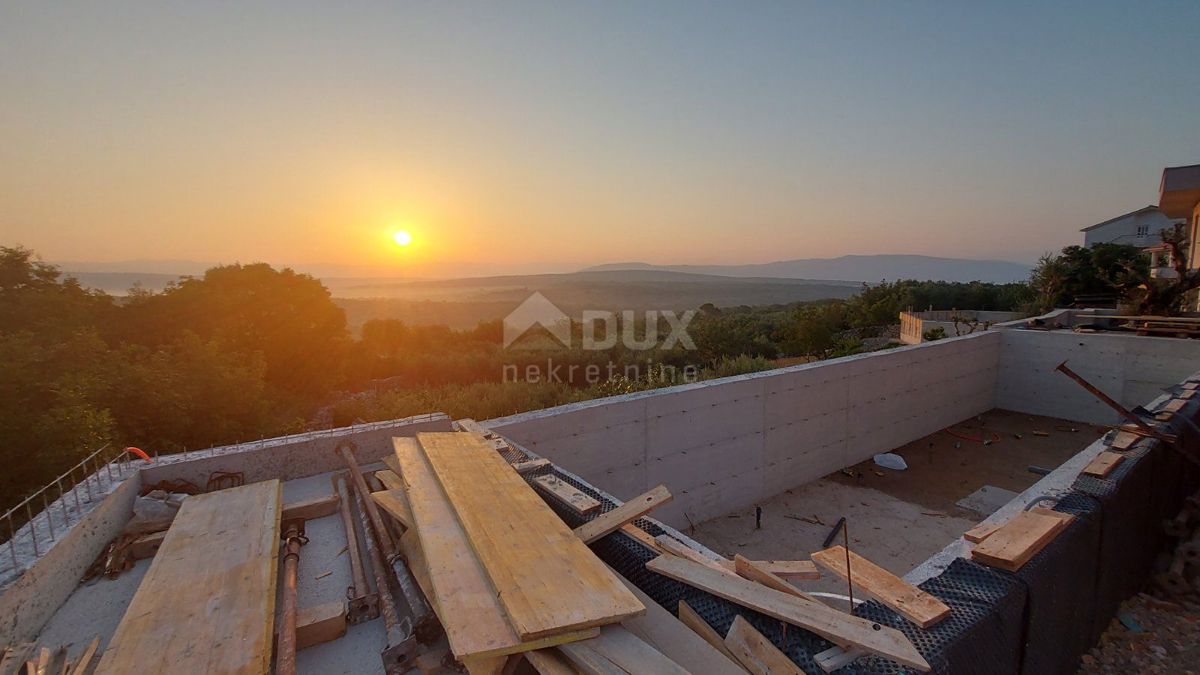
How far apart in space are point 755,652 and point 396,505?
193 centimetres

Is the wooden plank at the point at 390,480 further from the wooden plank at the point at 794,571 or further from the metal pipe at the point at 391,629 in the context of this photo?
the wooden plank at the point at 794,571

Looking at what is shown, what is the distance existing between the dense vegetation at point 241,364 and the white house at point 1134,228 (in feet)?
128

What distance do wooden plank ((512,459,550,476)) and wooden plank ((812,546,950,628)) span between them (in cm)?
158

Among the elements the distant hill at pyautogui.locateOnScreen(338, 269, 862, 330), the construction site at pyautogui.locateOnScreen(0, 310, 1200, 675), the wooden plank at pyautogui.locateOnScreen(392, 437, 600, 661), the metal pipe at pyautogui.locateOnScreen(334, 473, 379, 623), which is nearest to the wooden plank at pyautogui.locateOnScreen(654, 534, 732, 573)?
the construction site at pyautogui.locateOnScreen(0, 310, 1200, 675)

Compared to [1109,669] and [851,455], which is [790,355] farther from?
[1109,669]

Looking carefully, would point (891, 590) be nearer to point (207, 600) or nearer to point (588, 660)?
point (588, 660)

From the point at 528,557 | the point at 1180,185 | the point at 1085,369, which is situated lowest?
the point at 1085,369

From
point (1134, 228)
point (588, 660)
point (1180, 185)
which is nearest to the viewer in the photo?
point (588, 660)

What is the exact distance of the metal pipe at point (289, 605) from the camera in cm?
181

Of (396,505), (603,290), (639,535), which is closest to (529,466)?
(396,505)

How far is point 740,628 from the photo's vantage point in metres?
1.68

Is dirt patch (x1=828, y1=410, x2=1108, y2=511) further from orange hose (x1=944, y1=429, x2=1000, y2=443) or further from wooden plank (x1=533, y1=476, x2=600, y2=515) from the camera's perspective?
wooden plank (x1=533, y1=476, x2=600, y2=515)

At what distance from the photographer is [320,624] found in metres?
2.04

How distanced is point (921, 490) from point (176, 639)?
721cm
